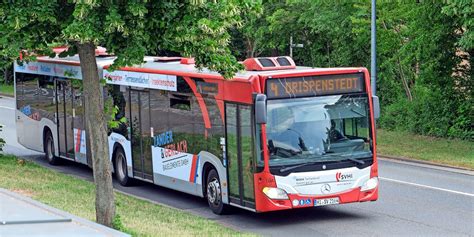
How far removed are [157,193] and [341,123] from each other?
5.95 metres

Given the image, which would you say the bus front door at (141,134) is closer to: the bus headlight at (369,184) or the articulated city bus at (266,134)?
the articulated city bus at (266,134)

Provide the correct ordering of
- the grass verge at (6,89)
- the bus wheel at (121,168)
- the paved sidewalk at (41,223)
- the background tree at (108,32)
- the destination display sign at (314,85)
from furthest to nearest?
the grass verge at (6,89) → the bus wheel at (121,168) → the destination display sign at (314,85) → the background tree at (108,32) → the paved sidewalk at (41,223)

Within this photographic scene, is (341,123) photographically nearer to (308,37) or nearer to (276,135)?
(276,135)

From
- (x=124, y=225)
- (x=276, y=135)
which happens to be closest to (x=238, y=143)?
(x=276, y=135)

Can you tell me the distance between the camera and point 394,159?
27203mm

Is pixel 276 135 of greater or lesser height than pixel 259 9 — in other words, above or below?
below

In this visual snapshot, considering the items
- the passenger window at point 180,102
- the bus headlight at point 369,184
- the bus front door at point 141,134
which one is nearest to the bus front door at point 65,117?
the bus front door at point 141,134

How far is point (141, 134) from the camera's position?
20875 millimetres

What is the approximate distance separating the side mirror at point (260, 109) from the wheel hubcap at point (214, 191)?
7.46 feet

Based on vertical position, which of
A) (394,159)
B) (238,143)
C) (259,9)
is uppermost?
(259,9)

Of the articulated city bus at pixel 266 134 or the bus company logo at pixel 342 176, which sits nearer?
the articulated city bus at pixel 266 134

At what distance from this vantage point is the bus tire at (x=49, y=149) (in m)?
26.2

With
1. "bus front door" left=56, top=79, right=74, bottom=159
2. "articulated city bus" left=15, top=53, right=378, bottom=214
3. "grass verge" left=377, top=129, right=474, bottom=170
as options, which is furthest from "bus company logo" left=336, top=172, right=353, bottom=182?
"bus front door" left=56, top=79, right=74, bottom=159

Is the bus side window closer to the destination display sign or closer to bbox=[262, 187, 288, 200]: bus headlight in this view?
the destination display sign
